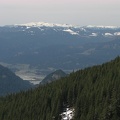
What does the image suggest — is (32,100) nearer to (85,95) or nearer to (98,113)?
(85,95)

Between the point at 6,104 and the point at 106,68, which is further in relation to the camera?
the point at 6,104

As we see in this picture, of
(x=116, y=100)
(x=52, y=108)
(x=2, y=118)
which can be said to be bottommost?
(x=2, y=118)

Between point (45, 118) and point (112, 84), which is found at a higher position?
point (112, 84)

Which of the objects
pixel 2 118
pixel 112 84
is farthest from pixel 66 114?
pixel 2 118

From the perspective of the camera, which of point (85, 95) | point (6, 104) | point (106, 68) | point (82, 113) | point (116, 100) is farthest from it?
point (6, 104)

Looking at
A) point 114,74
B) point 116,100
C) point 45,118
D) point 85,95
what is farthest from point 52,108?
point 116,100

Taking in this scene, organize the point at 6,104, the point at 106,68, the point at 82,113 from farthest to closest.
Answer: the point at 6,104
the point at 106,68
the point at 82,113

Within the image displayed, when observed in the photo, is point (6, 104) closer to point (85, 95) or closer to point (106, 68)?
point (106, 68)
